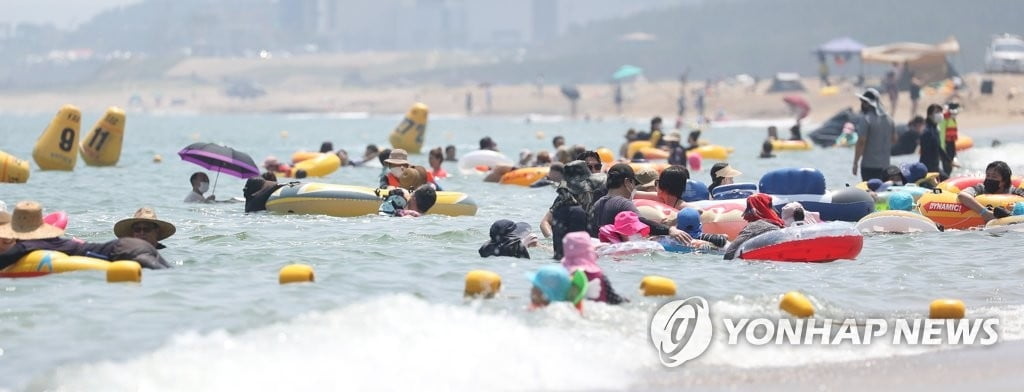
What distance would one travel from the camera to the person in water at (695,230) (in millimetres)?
13523

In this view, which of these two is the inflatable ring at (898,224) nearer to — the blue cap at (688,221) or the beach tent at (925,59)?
the blue cap at (688,221)

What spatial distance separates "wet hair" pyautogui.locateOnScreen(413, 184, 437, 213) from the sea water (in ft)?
1.36

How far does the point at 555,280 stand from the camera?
9.84 metres

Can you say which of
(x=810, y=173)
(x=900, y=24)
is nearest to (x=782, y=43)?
(x=900, y=24)

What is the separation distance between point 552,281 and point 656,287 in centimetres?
141

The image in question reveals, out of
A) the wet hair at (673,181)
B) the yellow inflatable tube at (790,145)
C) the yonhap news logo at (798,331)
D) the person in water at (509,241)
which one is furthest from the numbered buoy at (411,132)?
the yonhap news logo at (798,331)

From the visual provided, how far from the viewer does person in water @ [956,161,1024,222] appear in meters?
15.9

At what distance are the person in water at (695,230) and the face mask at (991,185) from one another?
13.9 ft

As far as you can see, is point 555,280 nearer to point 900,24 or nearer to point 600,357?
point 600,357

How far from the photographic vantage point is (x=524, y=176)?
24594 mm

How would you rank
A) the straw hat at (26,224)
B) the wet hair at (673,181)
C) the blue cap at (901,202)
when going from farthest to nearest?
the blue cap at (901,202), the wet hair at (673,181), the straw hat at (26,224)

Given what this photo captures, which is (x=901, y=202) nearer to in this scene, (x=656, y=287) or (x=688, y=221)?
(x=688, y=221)

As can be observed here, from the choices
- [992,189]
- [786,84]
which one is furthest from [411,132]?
[786,84]

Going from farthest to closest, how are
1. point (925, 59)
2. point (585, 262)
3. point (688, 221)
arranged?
point (925, 59)
point (688, 221)
point (585, 262)
